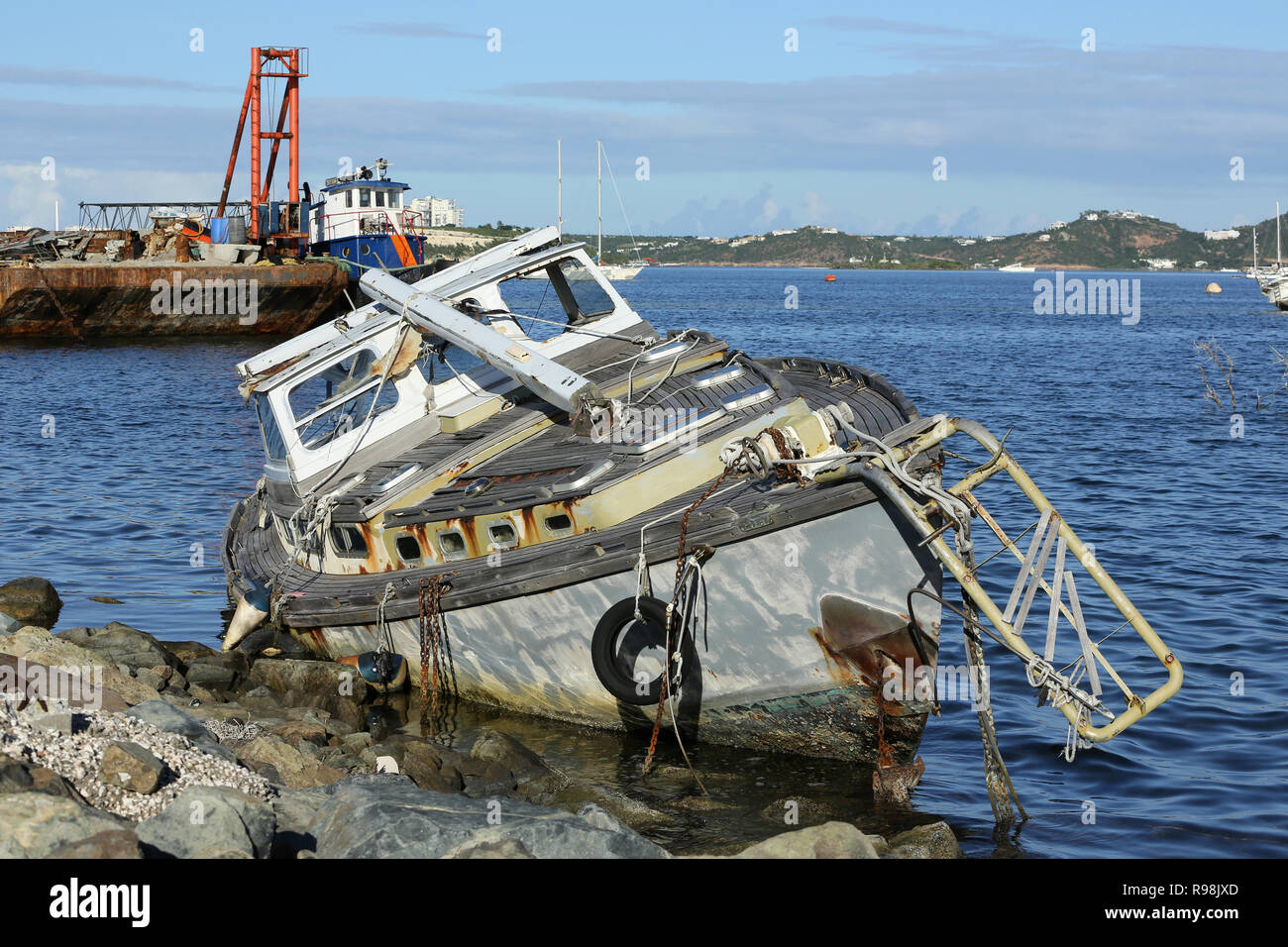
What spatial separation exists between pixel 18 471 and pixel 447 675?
16.0 meters

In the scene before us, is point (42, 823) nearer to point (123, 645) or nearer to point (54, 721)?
point (54, 721)

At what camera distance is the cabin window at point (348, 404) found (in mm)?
13414

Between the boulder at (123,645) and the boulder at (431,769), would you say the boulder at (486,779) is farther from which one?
the boulder at (123,645)

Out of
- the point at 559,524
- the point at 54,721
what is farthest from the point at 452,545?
the point at 54,721

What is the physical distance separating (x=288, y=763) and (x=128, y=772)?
174cm

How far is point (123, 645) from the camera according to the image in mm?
12406

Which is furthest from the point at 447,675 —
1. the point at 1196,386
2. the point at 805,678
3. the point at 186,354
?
the point at 186,354

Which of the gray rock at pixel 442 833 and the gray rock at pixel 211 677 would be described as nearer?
the gray rock at pixel 442 833

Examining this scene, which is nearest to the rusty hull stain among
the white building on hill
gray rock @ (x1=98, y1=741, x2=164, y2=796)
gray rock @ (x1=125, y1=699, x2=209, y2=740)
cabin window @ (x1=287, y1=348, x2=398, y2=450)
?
gray rock @ (x1=125, y1=699, x2=209, y2=740)

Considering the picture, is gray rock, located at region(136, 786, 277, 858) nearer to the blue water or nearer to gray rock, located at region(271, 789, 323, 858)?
→ gray rock, located at region(271, 789, 323, 858)

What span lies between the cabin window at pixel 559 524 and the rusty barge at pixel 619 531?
1.2 inches

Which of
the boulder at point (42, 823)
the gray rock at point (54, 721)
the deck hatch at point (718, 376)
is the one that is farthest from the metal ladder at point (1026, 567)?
the gray rock at point (54, 721)

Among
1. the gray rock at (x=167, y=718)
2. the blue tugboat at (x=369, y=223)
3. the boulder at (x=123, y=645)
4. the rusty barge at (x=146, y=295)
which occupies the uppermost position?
the blue tugboat at (x=369, y=223)
